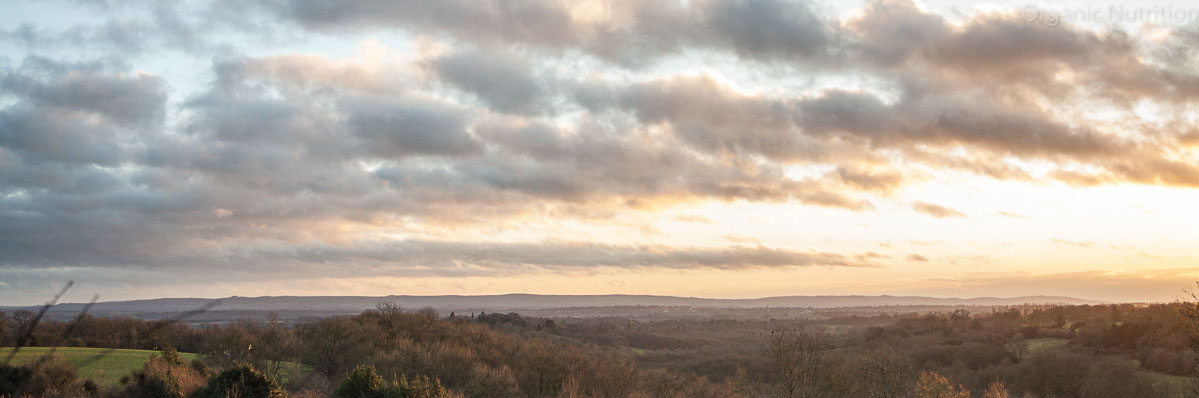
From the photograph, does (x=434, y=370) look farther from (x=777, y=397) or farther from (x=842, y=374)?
(x=842, y=374)

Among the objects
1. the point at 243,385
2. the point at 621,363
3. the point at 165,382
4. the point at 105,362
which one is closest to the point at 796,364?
the point at 621,363

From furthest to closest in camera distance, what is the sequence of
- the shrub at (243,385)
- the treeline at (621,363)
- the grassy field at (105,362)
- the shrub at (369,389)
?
the grassy field at (105,362)
the treeline at (621,363)
the shrub at (369,389)
the shrub at (243,385)

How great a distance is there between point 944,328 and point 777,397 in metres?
104

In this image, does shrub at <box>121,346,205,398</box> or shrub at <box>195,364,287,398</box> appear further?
shrub at <box>121,346,205,398</box>

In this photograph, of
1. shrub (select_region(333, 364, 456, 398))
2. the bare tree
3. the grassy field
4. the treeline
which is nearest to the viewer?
shrub (select_region(333, 364, 456, 398))

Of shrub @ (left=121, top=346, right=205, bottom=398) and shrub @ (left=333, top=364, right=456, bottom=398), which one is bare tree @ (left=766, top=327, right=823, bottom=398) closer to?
shrub @ (left=333, top=364, right=456, bottom=398)

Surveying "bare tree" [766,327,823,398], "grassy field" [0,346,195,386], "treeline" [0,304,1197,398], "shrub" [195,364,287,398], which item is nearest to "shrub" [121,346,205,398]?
"treeline" [0,304,1197,398]

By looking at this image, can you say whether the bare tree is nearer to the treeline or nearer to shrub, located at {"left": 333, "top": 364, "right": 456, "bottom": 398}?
the treeline

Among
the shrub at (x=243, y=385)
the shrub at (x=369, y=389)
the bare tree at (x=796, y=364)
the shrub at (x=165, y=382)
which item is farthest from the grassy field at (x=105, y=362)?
the bare tree at (x=796, y=364)

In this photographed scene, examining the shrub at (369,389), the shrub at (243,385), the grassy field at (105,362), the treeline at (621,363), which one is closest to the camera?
the shrub at (243,385)

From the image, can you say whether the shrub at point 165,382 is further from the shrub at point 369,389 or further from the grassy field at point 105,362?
the grassy field at point 105,362

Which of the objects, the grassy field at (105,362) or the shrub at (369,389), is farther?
the grassy field at (105,362)

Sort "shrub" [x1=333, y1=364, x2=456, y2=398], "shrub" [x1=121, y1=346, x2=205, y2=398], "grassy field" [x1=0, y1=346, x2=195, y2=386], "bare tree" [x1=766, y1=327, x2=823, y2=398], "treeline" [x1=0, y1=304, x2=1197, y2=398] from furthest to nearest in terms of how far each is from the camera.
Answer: "bare tree" [x1=766, y1=327, x2=823, y2=398] → "grassy field" [x1=0, y1=346, x2=195, y2=386] → "treeline" [x1=0, y1=304, x2=1197, y2=398] → "shrub" [x1=333, y1=364, x2=456, y2=398] → "shrub" [x1=121, y1=346, x2=205, y2=398]

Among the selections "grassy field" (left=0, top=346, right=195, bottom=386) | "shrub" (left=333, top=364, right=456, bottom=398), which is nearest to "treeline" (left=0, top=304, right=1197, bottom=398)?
"shrub" (left=333, top=364, right=456, bottom=398)
